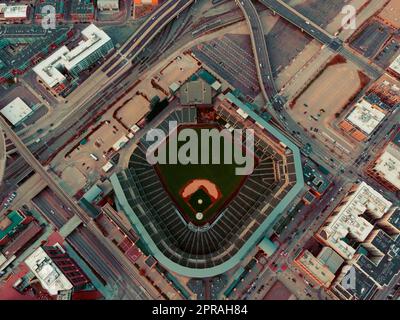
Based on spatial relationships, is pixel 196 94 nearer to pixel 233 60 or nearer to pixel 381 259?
pixel 233 60

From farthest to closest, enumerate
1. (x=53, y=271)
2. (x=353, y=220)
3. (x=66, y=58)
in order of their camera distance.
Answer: (x=66, y=58), (x=353, y=220), (x=53, y=271)

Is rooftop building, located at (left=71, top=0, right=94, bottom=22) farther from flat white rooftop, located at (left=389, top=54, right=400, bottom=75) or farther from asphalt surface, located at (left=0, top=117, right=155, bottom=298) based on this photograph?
flat white rooftop, located at (left=389, top=54, right=400, bottom=75)

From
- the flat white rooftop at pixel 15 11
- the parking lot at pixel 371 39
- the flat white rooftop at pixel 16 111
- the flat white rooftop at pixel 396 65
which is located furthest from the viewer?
the flat white rooftop at pixel 15 11

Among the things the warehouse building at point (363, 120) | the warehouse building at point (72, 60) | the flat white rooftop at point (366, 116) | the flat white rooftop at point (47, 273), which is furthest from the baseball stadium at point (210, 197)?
the warehouse building at point (72, 60)

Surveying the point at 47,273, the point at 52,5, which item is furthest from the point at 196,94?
the point at 47,273

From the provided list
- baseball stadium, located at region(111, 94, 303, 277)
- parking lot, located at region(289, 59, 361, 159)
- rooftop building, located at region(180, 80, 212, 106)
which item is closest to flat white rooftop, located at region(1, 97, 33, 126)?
baseball stadium, located at region(111, 94, 303, 277)

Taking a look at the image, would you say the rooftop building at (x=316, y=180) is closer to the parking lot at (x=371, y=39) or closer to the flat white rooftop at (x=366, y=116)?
the flat white rooftop at (x=366, y=116)
